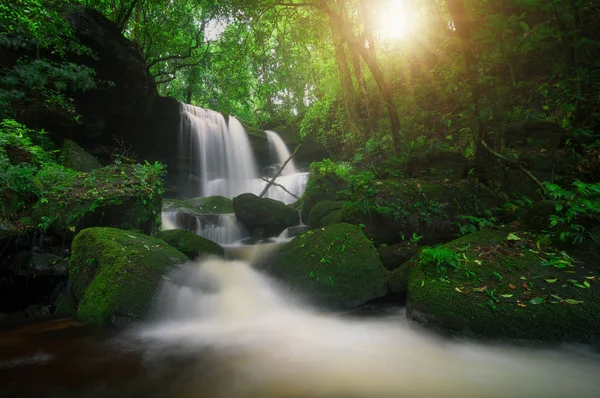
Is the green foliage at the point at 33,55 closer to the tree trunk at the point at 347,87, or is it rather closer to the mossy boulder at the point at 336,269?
the mossy boulder at the point at 336,269

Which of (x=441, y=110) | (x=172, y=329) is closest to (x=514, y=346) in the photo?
(x=172, y=329)

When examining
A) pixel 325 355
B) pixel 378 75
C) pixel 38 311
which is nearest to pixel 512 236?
pixel 325 355

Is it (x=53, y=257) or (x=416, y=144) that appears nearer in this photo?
(x=53, y=257)

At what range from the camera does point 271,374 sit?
9.36 ft

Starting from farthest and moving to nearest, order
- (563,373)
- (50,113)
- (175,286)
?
1. (50,113)
2. (175,286)
3. (563,373)

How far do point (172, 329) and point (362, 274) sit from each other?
2910 mm

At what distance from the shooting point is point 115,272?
13.3 feet

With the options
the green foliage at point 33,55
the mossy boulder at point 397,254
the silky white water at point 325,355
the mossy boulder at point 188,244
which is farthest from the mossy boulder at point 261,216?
the green foliage at point 33,55

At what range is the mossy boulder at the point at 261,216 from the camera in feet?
30.1

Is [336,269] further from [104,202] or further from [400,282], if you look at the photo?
[104,202]

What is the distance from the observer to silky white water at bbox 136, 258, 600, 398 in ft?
8.29

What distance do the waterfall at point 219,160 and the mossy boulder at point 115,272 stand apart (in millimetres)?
10198

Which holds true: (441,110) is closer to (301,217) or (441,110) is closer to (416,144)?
(416,144)

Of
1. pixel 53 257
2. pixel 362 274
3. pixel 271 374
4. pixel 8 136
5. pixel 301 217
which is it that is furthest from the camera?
pixel 301 217
